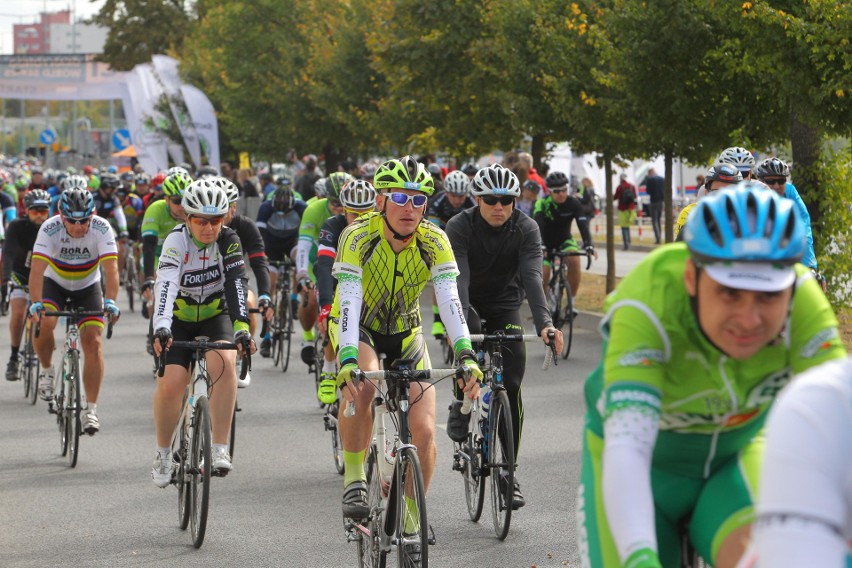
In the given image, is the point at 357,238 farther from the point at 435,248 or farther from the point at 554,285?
the point at 554,285

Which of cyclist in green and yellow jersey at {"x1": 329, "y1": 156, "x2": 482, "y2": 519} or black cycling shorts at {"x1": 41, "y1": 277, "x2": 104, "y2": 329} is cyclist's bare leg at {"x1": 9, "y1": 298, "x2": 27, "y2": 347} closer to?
black cycling shorts at {"x1": 41, "y1": 277, "x2": 104, "y2": 329}

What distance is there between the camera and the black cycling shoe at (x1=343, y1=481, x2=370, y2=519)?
6.32 m

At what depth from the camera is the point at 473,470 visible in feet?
26.8

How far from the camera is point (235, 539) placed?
25.8 feet

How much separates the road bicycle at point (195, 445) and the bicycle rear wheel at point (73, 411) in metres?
2.13

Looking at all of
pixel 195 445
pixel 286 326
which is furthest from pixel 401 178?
pixel 286 326

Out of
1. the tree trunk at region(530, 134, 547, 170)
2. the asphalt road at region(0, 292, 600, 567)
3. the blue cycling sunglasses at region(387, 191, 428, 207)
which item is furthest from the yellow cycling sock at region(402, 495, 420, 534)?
the tree trunk at region(530, 134, 547, 170)

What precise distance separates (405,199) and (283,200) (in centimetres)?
947

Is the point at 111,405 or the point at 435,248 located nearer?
the point at 435,248

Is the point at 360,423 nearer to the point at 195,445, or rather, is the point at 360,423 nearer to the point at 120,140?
the point at 195,445

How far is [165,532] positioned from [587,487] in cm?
483

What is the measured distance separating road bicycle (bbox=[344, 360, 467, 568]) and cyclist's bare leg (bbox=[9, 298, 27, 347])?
7334 millimetres

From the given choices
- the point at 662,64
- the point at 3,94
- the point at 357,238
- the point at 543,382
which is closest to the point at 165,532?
the point at 357,238

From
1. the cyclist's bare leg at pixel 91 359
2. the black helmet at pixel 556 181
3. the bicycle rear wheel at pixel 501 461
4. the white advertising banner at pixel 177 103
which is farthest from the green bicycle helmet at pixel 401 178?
the white advertising banner at pixel 177 103
